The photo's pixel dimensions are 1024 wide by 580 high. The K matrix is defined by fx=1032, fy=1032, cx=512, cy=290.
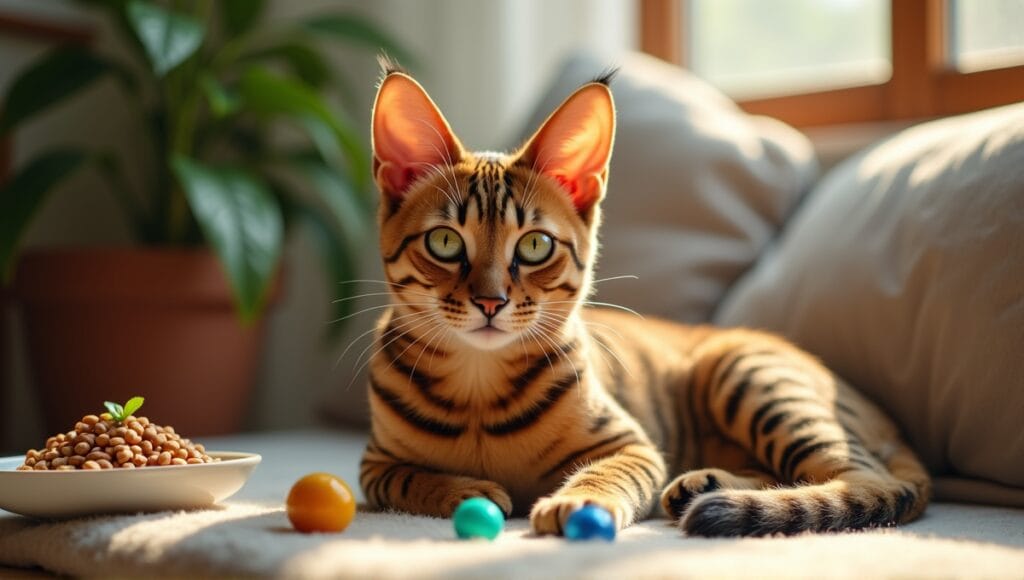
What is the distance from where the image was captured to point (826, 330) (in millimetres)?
1734

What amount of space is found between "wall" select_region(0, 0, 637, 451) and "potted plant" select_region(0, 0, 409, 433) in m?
0.24

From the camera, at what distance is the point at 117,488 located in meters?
1.15

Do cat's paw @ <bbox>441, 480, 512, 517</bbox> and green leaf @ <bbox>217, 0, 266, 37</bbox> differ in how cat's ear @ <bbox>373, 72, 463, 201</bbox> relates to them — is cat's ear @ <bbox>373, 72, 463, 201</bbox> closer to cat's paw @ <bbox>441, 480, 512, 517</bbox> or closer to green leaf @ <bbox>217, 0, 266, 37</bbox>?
cat's paw @ <bbox>441, 480, 512, 517</bbox>

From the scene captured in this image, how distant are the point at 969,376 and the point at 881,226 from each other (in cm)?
33

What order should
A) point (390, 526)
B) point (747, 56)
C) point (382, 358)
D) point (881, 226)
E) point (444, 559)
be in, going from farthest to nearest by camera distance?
point (747, 56) < point (881, 226) < point (382, 358) < point (390, 526) < point (444, 559)

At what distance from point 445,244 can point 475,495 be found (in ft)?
1.06

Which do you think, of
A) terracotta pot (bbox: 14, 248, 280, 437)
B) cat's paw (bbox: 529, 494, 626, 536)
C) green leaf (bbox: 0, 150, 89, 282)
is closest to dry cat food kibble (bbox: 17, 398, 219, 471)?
cat's paw (bbox: 529, 494, 626, 536)

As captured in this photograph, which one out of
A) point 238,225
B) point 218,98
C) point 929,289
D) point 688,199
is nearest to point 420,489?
point 929,289

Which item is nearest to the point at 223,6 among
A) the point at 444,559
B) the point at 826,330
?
the point at 826,330

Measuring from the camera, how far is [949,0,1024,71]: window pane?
220cm

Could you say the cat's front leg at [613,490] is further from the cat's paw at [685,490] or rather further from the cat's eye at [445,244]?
the cat's eye at [445,244]

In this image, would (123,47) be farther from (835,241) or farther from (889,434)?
(889,434)

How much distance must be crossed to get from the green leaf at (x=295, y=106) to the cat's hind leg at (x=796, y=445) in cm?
117

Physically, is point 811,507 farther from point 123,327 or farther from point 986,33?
point 123,327
